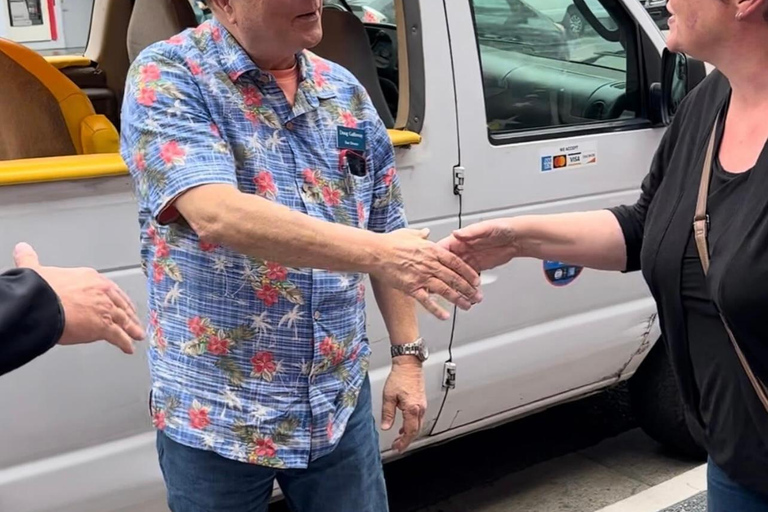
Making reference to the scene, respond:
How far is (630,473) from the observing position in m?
4.00

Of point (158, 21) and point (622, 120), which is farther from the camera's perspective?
point (622, 120)

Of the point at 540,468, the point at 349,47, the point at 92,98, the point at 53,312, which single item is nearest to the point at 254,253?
the point at 53,312

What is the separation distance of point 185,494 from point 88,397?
62 centimetres

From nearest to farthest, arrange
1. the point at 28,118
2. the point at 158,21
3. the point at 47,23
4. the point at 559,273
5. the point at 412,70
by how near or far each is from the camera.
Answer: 1. the point at 28,118
2. the point at 412,70
3. the point at 158,21
4. the point at 559,273
5. the point at 47,23

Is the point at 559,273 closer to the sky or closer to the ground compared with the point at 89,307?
closer to the ground

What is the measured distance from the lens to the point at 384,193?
2.18m

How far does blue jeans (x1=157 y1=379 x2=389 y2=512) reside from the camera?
1.97 metres

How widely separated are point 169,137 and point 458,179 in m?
1.39

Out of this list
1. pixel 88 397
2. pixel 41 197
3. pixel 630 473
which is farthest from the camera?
pixel 630 473

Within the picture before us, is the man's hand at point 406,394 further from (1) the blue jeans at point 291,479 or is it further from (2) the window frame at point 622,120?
(2) the window frame at point 622,120

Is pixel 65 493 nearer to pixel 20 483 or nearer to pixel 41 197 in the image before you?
pixel 20 483

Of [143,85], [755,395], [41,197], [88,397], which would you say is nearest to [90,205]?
[41,197]

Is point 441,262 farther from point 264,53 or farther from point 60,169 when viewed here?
point 60,169

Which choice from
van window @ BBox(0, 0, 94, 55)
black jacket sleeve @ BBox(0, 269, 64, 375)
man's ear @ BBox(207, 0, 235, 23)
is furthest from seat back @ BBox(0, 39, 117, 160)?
van window @ BBox(0, 0, 94, 55)
